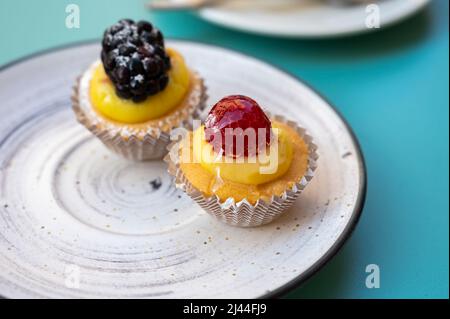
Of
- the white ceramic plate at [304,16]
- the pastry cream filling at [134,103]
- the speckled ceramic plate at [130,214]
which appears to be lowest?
the speckled ceramic plate at [130,214]

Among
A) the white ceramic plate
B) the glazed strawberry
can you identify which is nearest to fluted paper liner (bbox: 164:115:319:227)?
the glazed strawberry

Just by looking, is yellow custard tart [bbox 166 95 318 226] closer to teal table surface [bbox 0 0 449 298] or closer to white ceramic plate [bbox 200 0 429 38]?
teal table surface [bbox 0 0 449 298]

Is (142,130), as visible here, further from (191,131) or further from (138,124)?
(191,131)

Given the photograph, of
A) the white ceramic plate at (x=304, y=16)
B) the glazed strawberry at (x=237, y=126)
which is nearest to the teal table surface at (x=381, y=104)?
the white ceramic plate at (x=304, y=16)

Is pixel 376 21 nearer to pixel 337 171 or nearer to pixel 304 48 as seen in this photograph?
pixel 304 48

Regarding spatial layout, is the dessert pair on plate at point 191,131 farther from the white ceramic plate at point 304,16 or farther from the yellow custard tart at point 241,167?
the white ceramic plate at point 304,16
